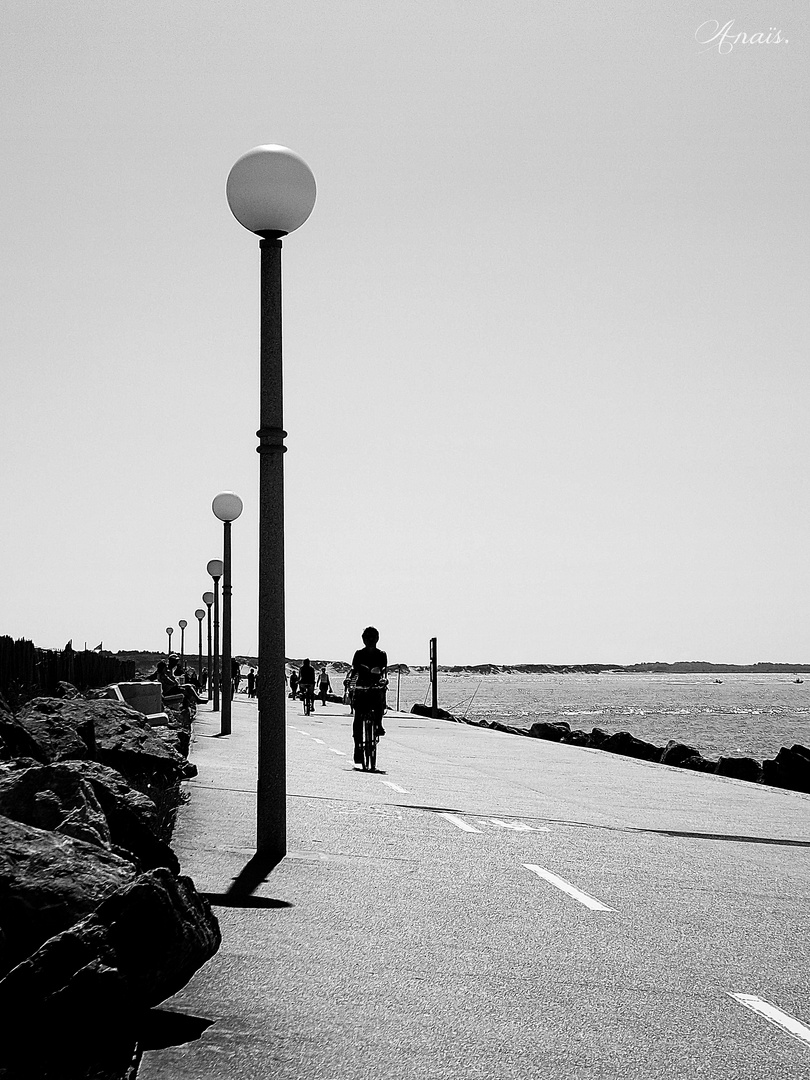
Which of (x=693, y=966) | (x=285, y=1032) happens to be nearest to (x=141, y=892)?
(x=285, y=1032)

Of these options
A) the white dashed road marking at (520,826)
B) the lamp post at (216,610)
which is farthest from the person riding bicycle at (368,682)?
the lamp post at (216,610)

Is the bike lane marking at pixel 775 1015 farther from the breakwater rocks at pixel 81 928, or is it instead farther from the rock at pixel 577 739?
the rock at pixel 577 739

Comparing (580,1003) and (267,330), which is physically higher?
(267,330)

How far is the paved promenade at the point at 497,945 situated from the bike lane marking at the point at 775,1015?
0.05ft

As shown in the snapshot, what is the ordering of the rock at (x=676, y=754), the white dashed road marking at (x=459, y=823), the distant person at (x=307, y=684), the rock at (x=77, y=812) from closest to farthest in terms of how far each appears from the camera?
the rock at (x=77, y=812) → the white dashed road marking at (x=459, y=823) → the rock at (x=676, y=754) → the distant person at (x=307, y=684)

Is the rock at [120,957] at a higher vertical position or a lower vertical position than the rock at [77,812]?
lower

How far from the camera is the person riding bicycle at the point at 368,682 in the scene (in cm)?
1677

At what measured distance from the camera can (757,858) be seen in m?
9.30

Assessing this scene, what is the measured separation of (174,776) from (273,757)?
2804 millimetres

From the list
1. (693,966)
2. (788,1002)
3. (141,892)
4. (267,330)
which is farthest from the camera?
(267,330)

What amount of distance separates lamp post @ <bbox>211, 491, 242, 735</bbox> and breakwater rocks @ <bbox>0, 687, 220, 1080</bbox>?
17.2 meters

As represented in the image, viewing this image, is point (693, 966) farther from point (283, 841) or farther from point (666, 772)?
point (666, 772)

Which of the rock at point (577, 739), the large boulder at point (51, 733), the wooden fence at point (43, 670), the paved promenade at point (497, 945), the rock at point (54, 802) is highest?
the wooden fence at point (43, 670)

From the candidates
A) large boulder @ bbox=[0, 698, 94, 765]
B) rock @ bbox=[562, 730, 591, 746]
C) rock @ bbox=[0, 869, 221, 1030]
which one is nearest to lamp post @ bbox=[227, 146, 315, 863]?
large boulder @ bbox=[0, 698, 94, 765]
